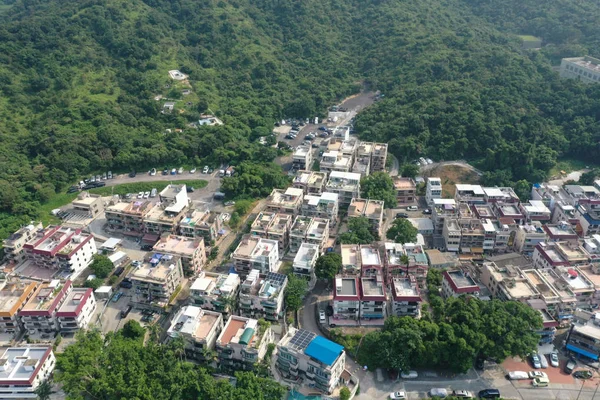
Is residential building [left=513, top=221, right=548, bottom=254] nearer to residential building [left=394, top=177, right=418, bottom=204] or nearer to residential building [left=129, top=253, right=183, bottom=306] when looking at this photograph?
residential building [left=394, top=177, right=418, bottom=204]

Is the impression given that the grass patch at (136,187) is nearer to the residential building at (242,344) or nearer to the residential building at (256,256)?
the residential building at (256,256)

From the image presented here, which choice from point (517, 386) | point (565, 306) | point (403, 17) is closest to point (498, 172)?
point (565, 306)

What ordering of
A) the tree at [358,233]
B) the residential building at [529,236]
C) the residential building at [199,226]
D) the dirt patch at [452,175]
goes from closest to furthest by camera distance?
the residential building at [529,236] < the tree at [358,233] < the residential building at [199,226] < the dirt patch at [452,175]

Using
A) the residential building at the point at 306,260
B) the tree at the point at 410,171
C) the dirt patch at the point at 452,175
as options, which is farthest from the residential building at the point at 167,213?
the dirt patch at the point at 452,175

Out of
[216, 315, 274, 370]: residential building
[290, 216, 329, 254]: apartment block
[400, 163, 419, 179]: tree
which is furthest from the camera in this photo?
[400, 163, 419, 179]: tree

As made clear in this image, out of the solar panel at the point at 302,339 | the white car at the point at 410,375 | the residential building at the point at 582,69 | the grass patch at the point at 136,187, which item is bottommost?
the grass patch at the point at 136,187

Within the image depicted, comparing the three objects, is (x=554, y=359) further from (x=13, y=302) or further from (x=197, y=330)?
(x=13, y=302)

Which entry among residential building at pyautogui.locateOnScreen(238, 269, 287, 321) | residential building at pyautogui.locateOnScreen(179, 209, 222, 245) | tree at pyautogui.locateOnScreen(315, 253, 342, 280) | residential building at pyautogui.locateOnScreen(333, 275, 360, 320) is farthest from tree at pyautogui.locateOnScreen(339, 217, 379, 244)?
residential building at pyautogui.locateOnScreen(179, 209, 222, 245)
